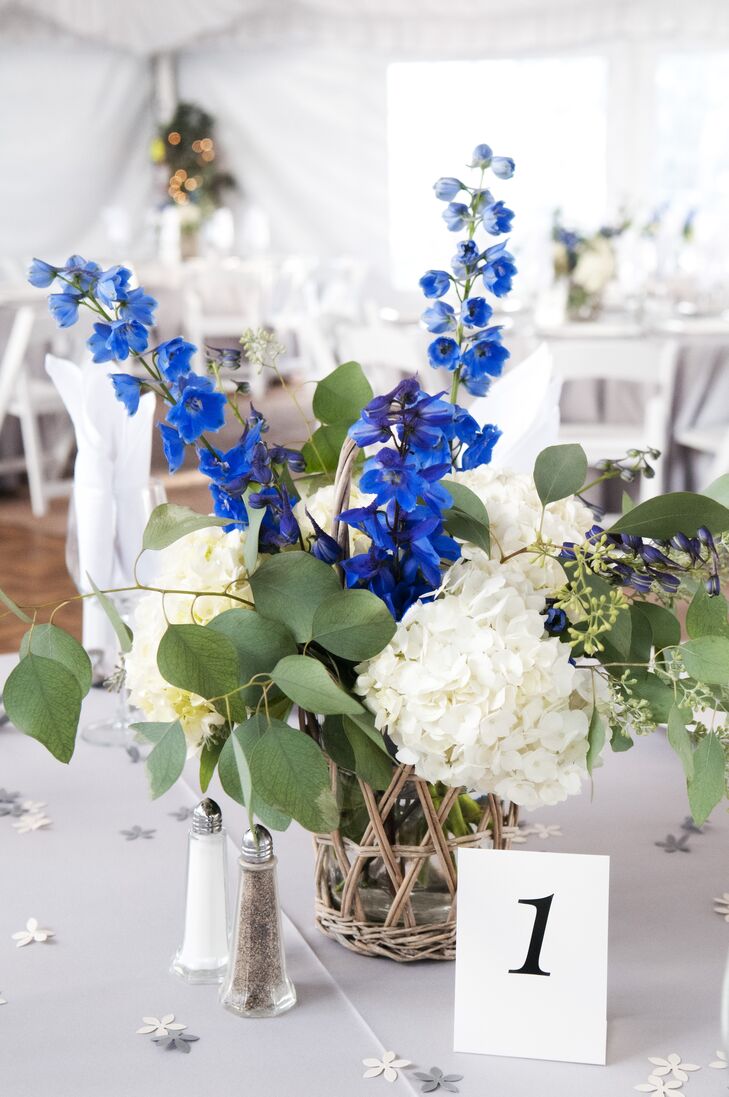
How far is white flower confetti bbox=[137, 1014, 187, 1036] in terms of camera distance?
0.79 m

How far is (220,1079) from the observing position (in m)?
0.74

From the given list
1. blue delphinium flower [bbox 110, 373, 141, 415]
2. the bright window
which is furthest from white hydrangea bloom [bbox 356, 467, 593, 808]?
the bright window

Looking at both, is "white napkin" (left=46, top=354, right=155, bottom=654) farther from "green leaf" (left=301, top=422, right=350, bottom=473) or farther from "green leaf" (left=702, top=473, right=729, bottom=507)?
"green leaf" (left=702, top=473, right=729, bottom=507)

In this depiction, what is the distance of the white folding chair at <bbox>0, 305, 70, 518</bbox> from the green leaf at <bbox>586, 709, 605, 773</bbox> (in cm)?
449

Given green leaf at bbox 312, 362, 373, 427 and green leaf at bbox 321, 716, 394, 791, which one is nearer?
green leaf at bbox 321, 716, 394, 791

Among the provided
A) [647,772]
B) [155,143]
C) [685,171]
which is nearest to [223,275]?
[155,143]

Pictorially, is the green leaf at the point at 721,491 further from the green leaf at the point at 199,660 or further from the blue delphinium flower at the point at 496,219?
the green leaf at the point at 199,660

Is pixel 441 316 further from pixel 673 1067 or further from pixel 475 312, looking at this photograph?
pixel 673 1067

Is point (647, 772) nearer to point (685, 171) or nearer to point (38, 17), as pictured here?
point (685, 171)

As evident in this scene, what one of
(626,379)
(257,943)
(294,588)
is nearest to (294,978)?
(257,943)

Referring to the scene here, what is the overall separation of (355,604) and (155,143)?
9290 mm

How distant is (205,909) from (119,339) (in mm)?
386

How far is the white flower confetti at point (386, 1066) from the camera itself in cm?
74

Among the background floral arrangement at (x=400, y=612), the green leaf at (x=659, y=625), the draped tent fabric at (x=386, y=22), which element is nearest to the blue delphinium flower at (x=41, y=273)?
the background floral arrangement at (x=400, y=612)
